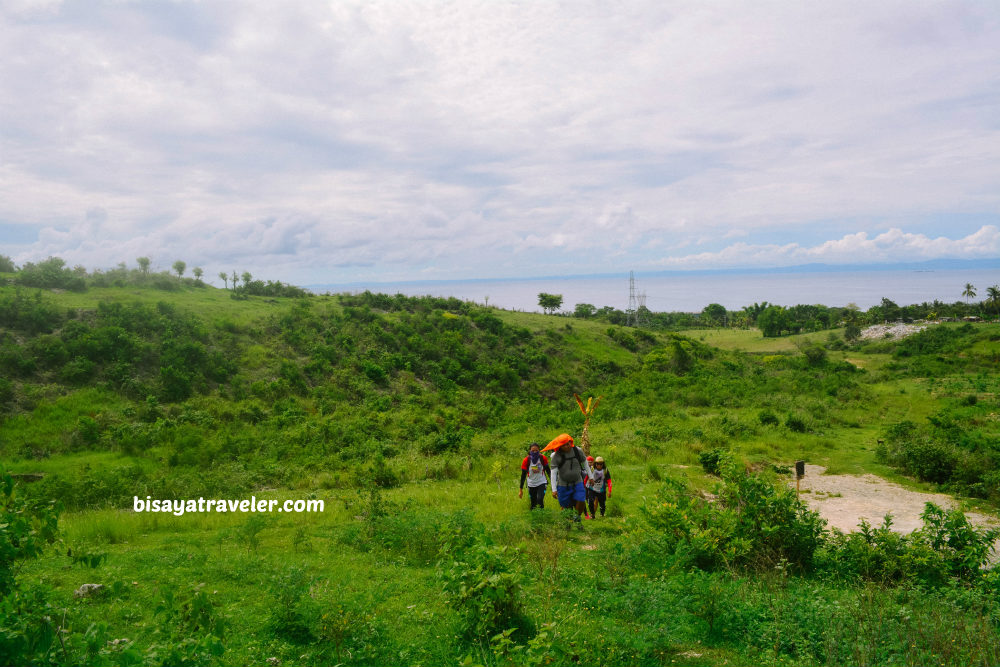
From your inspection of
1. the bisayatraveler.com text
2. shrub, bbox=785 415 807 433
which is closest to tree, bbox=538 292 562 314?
shrub, bbox=785 415 807 433

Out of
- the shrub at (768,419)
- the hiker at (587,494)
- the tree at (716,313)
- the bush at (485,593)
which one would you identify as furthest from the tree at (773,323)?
the bush at (485,593)

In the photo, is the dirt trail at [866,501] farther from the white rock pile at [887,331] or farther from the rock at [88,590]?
the white rock pile at [887,331]

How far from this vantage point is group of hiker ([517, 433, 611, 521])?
34.0 ft

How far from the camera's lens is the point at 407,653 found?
549 cm

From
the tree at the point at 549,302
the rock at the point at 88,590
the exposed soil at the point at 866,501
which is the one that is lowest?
the exposed soil at the point at 866,501

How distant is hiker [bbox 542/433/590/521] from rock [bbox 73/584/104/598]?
23.7 feet

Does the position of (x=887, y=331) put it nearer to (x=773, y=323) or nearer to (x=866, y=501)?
(x=773, y=323)

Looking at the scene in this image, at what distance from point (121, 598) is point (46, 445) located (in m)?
14.3

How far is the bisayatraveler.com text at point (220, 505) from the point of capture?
12.2 metres

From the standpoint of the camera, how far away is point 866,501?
13.4 meters

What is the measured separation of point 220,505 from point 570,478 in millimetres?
8608

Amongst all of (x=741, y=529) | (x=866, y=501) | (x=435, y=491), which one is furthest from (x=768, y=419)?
(x=741, y=529)

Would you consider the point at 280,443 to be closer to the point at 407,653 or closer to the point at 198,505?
the point at 198,505

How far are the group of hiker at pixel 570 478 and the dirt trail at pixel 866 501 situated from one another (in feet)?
14.9
